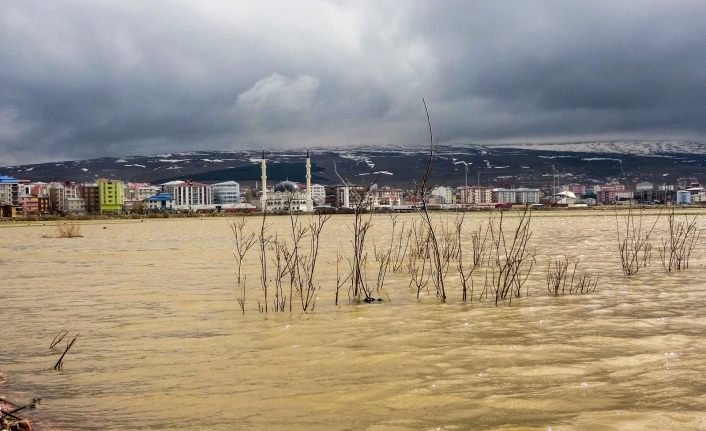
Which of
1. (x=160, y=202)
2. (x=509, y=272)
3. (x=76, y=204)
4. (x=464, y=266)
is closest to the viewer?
(x=509, y=272)

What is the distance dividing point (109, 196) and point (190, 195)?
30.9 m

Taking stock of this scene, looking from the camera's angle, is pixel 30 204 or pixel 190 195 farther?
pixel 190 195

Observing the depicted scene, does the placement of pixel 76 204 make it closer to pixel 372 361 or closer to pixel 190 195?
pixel 190 195

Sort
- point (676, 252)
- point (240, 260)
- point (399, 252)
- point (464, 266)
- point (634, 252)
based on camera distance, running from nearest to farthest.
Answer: point (240, 260) < point (464, 266) < point (399, 252) < point (676, 252) < point (634, 252)

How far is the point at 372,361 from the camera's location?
231 inches

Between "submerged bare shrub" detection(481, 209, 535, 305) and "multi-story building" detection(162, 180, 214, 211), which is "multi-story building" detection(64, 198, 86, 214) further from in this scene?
"submerged bare shrub" detection(481, 209, 535, 305)

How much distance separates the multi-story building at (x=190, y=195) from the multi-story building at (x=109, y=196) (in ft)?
69.2

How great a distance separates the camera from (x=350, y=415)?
4379 mm

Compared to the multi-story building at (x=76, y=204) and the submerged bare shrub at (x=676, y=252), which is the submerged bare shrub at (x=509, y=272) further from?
the multi-story building at (x=76, y=204)

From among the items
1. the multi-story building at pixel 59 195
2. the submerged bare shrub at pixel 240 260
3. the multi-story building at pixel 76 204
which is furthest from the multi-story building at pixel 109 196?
the submerged bare shrub at pixel 240 260

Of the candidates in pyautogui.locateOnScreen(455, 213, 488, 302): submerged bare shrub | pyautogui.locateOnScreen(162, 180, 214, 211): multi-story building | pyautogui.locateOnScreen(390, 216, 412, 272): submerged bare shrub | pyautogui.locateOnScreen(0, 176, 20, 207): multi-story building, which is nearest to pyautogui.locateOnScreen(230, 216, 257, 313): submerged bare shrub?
pyautogui.locateOnScreen(390, 216, 412, 272): submerged bare shrub

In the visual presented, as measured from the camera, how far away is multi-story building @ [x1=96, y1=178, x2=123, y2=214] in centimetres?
15675

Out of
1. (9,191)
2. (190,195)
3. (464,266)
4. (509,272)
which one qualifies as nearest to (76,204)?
(9,191)

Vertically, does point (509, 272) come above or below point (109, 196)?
below
